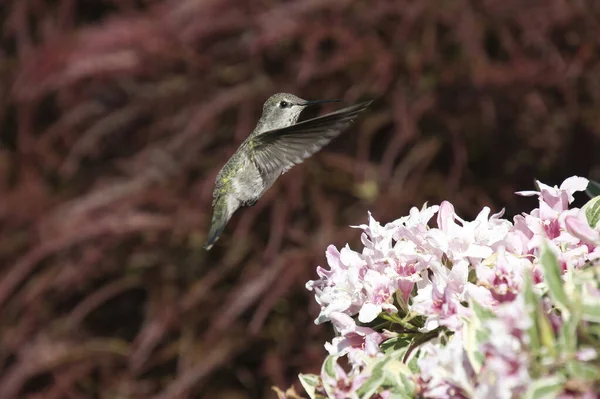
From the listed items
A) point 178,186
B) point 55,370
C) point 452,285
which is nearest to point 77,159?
point 178,186

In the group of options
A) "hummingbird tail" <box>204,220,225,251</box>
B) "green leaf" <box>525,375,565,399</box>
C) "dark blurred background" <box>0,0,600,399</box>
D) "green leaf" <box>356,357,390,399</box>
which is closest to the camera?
"green leaf" <box>525,375,565,399</box>

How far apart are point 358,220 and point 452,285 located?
129cm

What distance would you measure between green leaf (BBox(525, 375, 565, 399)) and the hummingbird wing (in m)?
0.45

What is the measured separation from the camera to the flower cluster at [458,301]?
523 mm

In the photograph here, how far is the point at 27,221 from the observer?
7.20 ft

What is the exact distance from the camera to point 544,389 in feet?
1.61

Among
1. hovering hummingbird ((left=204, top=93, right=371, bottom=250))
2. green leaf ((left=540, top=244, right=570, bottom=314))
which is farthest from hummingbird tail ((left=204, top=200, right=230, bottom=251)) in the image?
green leaf ((left=540, top=244, right=570, bottom=314))

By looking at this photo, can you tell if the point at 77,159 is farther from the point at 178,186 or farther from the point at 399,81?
the point at 399,81

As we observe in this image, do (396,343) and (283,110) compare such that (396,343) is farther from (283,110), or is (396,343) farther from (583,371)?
(283,110)

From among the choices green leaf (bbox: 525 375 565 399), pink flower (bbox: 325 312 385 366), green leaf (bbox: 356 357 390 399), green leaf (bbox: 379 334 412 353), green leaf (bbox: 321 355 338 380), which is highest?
green leaf (bbox: 525 375 565 399)

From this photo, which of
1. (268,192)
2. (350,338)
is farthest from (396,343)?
(268,192)

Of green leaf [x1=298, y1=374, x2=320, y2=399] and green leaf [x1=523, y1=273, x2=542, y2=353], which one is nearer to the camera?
green leaf [x1=523, y1=273, x2=542, y2=353]

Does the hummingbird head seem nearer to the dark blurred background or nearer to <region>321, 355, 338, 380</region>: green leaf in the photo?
<region>321, 355, 338, 380</region>: green leaf

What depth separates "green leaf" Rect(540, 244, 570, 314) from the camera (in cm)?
56
